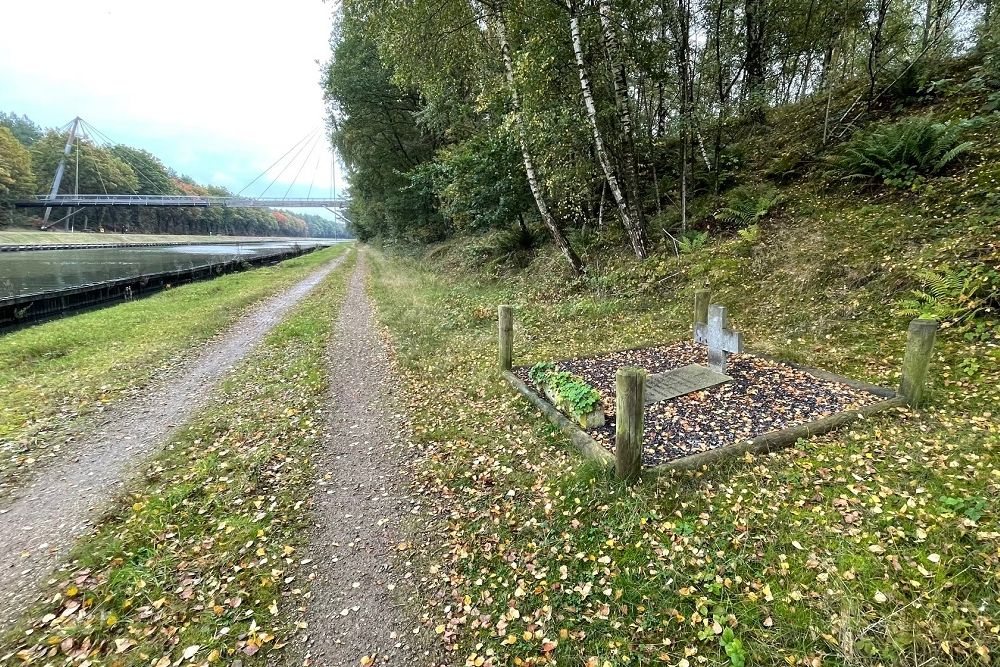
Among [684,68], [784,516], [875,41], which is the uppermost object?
[875,41]

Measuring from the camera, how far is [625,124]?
33.5 feet

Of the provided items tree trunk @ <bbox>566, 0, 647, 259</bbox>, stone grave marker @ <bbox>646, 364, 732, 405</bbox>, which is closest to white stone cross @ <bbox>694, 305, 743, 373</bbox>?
stone grave marker @ <bbox>646, 364, 732, 405</bbox>

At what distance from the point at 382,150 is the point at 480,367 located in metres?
22.3

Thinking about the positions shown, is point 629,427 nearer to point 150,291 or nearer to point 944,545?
point 944,545

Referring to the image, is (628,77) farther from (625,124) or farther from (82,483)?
(82,483)

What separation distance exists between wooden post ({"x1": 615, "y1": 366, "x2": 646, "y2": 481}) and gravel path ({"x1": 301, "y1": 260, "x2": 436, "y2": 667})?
84.6 inches

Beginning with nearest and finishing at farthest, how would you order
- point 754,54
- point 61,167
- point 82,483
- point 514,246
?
point 82,483 < point 754,54 < point 514,246 < point 61,167

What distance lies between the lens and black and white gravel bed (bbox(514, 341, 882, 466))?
15.3ft

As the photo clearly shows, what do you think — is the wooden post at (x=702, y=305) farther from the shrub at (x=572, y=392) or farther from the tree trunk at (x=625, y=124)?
the tree trunk at (x=625, y=124)

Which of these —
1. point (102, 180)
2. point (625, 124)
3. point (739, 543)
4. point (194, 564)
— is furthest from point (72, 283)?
point (102, 180)

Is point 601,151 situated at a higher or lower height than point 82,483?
higher

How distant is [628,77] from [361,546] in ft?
36.2

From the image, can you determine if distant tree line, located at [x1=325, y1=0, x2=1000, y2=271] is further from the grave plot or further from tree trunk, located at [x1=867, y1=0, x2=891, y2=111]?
the grave plot

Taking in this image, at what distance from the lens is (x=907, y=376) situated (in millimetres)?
4730
